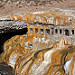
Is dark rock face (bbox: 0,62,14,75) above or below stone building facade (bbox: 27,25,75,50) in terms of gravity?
below

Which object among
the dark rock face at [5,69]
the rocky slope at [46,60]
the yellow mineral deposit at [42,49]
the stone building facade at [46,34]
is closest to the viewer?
the rocky slope at [46,60]

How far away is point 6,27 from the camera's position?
71.7 ft

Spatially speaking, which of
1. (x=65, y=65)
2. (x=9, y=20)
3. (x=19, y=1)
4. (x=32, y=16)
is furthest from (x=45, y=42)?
(x=19, y=1)

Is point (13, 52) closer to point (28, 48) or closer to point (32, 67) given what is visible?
point (28, 48)

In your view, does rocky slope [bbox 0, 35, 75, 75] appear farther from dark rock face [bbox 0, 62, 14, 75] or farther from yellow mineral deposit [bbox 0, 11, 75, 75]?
dark rock face [bbox 0, 62, 14, 75]

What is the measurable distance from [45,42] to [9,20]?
600 centimetres

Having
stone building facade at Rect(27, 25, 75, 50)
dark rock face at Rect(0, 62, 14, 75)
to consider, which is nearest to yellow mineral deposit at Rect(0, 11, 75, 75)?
stone building facade at Rect(27, 25, 75, 50)

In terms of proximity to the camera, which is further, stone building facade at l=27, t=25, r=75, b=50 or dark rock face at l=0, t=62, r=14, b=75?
dark rock face at l=0, t=62, r=14, b=75

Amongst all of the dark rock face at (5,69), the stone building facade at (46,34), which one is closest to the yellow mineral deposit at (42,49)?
the stone building facade at (46,34)

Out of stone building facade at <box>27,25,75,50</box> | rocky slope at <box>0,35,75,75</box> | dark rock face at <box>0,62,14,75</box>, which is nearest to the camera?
rocky slope at <box>0,35,75,75</box>

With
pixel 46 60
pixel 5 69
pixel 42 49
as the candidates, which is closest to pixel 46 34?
pixel 42 49

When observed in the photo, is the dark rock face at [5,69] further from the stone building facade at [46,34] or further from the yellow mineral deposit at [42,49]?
the stone building facade at [46,34]

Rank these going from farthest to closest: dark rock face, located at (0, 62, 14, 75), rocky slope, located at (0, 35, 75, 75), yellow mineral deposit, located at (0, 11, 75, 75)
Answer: dark rock face, located at (0, 62, 14, 75)
yellow mineral deposit, located at (0, 11, 75, 75)
rocky slope, located at (0, 35, 75, 75)

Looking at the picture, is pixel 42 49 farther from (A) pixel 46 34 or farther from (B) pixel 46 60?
(B) pixel 46 60
